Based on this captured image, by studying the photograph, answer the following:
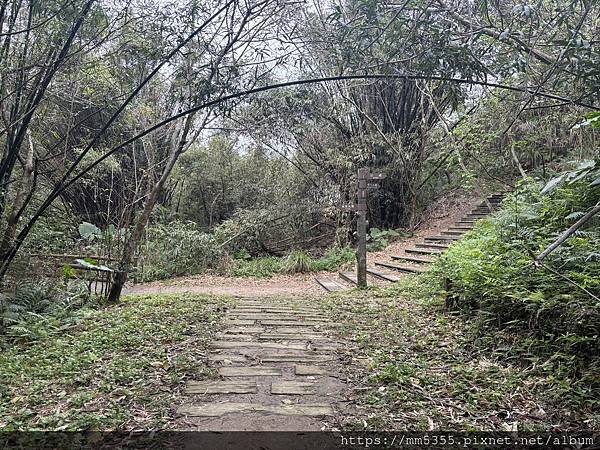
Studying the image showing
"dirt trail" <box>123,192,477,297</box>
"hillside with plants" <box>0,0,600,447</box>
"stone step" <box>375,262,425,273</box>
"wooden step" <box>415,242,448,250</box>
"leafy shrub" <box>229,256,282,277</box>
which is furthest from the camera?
"leafy shrub" <box>229,256,282,277</box>

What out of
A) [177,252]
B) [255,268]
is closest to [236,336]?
[255,268]

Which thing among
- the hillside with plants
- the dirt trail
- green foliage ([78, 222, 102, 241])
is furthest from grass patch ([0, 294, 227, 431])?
green foliage ([78, 222, 102, 241])

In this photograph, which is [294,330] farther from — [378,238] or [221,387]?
[378,238]

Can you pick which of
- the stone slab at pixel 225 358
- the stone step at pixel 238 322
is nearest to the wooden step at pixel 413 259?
the stone step at pixel 238 322

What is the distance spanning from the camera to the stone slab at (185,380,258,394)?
238cm

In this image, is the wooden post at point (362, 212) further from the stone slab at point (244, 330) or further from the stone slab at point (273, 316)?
the stone slab at point (244, 330)

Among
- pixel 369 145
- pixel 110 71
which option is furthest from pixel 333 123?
pixel 110 71

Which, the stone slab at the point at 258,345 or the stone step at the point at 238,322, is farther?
the stone step at the point at 238,322

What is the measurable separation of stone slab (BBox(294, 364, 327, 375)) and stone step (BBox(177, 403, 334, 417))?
484 millimetres

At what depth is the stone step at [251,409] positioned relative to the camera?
2111 mm

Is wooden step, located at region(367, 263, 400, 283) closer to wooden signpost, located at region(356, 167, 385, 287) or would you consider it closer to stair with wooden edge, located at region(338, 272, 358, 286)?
stair with wooden edge, located at region(338, 272, 358, 286)

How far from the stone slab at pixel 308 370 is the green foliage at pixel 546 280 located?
1.46 meters

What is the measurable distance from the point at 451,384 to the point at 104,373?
2348 mm

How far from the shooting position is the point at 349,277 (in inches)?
336
